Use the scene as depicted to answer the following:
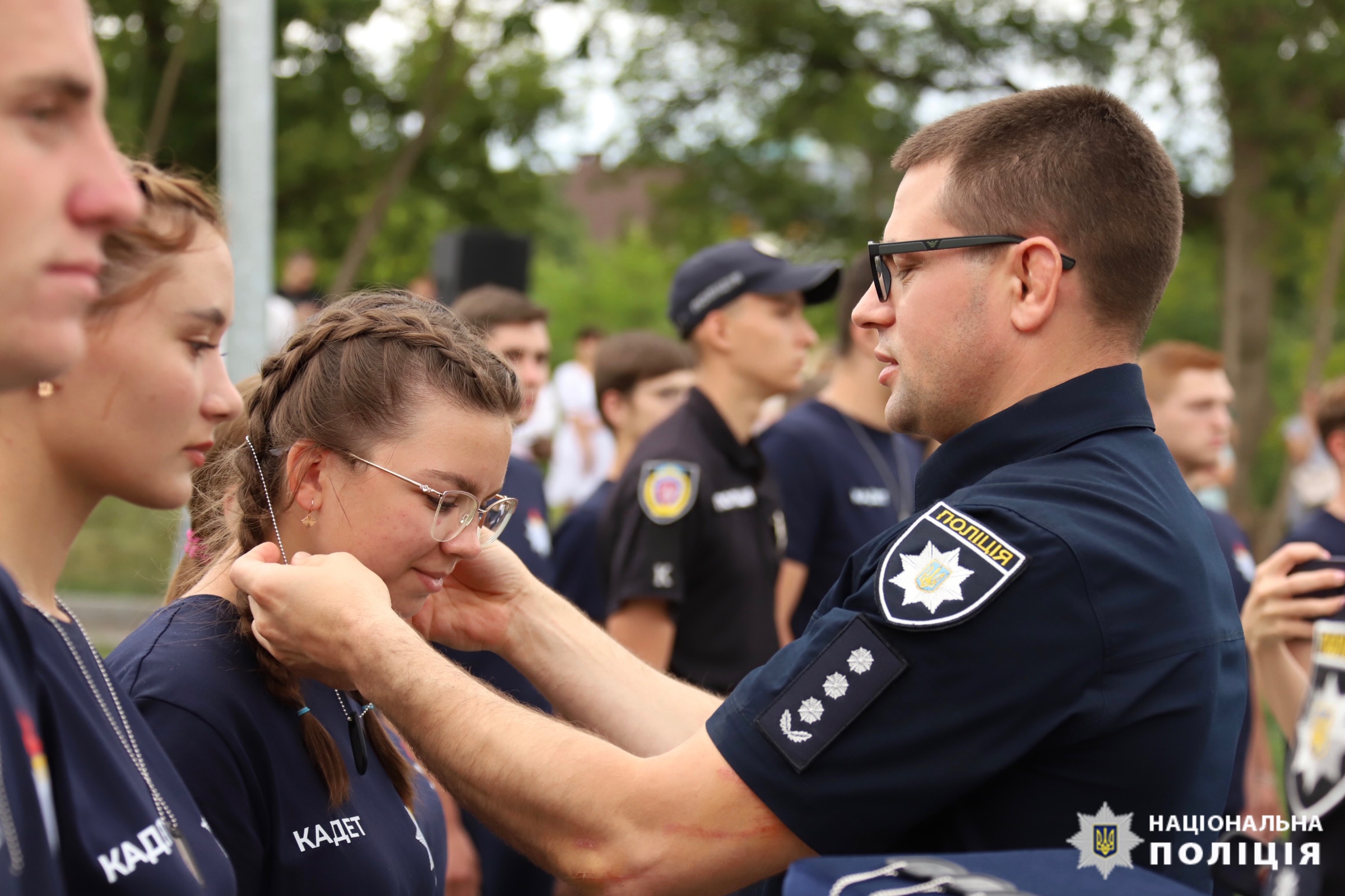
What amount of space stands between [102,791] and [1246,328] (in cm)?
1629

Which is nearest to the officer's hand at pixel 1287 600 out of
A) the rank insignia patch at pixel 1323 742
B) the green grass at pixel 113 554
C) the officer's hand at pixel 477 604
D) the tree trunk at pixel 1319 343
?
the rank insignia patch at pixel 1323 742

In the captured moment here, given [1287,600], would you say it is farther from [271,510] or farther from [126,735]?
[126,735]

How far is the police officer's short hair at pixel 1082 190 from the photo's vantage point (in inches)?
91.4

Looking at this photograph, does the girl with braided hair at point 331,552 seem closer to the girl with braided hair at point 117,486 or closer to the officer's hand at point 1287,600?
the girl with braided hair at point 117,486

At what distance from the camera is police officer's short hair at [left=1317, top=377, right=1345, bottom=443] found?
4734 millimetres

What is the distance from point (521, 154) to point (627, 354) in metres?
8.38

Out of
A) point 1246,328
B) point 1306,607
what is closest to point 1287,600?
point 1306,607

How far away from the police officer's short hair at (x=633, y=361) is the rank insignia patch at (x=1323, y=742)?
4466 millimetres

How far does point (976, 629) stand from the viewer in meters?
1.93

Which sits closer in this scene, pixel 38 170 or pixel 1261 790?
pixel 38 170

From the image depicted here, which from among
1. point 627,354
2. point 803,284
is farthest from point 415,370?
point 627,354

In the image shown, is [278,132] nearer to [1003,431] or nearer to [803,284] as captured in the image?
[803,284]

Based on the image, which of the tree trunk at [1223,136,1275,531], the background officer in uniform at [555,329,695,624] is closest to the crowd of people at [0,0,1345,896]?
the background officer in uniform at [555,329,695,624]

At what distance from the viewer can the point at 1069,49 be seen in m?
15.5
